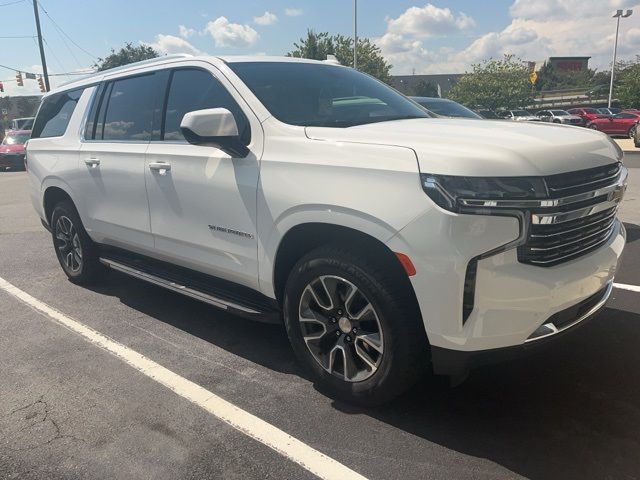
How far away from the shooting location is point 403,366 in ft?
8.93

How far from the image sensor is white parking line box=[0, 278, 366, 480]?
2.56 metres

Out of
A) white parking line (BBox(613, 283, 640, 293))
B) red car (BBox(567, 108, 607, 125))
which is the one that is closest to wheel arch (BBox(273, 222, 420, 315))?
white parking line (BBox(613, 283, 640, 293))

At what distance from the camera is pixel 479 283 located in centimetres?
237

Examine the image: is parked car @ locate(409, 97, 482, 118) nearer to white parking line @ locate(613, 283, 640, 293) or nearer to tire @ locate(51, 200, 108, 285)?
white parking line @ locate(613, 283, 640, 293)

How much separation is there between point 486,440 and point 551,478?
36 centimetres

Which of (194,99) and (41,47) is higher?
(41,47)

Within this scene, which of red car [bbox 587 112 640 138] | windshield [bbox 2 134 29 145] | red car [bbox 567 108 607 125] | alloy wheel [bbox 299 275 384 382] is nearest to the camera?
alloy wheel [bbox 299 275 384 382]

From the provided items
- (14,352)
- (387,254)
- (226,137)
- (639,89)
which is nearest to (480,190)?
(387,254)

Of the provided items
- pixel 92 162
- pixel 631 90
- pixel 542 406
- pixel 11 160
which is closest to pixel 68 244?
pixel 92 162

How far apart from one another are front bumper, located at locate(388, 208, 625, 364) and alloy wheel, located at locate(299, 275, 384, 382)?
40cm

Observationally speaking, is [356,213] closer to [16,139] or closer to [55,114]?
[55,114]

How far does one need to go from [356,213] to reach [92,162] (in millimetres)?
2931

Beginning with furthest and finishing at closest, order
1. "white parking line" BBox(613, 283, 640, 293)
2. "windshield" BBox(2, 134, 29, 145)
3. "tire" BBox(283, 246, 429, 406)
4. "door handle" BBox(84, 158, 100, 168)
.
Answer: "windshield" BBox(2, 134, 29, 145)
"white parking line" BBox(613, 283, 640, 293)
"door handle" BBox(84, 158, 100, 168)
"tire" BBox(283, 246, 429, 406)

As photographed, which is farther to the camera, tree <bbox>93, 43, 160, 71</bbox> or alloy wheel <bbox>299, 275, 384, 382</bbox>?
tree <bbox>93, 43, 160, 71</bbox>
